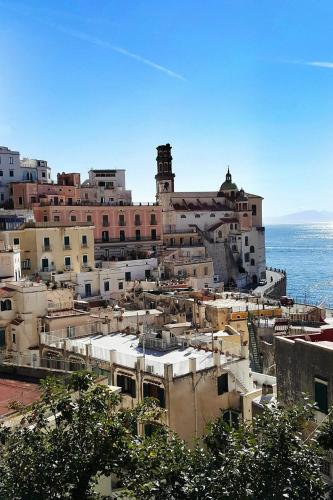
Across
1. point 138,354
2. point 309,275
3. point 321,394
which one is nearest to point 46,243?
point 138,354

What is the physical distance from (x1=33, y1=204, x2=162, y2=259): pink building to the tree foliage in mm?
47464

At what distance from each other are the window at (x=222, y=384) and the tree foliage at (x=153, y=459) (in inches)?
424

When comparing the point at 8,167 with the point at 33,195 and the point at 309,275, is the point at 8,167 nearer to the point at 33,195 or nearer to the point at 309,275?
the point at 33,195

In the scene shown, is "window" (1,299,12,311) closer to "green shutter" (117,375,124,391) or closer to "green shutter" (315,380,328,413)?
"green shutter" (117,375,124,391)

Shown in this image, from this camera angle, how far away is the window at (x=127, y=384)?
20.3 m

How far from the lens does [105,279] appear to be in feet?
148

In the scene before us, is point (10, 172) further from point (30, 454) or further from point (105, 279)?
point (30, 454)

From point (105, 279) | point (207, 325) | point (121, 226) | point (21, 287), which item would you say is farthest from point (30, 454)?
point (121, 226)

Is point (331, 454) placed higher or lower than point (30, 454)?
lower

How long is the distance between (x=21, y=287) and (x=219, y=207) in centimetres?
5334

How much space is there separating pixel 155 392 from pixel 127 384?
66.0 inches

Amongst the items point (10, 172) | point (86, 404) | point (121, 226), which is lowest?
point (86, 404)

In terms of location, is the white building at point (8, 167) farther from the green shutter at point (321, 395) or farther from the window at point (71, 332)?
the green shutter at point (321, 395)

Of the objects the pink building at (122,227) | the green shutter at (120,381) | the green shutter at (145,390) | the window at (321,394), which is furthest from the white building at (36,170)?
the window at (321,394)
